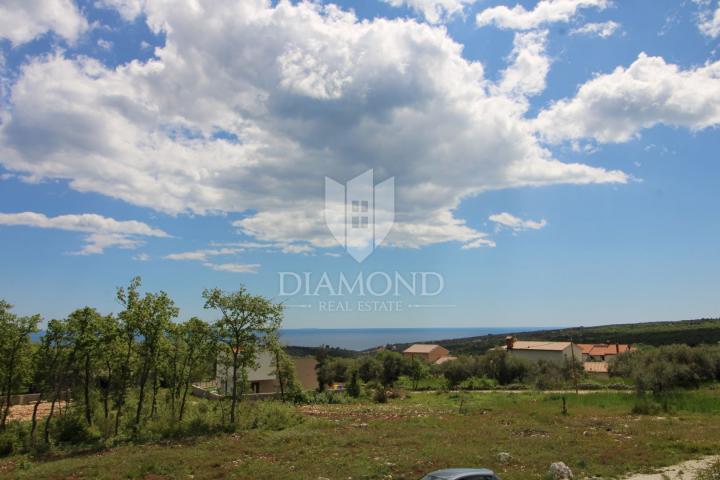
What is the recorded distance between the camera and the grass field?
16.8m

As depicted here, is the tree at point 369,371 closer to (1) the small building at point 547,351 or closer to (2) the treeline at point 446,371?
(2) the treeline at point 446,371

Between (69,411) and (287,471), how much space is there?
19.0 m

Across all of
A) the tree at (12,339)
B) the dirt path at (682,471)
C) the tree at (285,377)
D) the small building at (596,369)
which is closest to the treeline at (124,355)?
the tree at (12,339)

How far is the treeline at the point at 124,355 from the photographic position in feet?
82.5

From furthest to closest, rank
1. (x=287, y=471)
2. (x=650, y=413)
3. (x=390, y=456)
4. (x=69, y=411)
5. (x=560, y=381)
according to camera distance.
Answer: (x=560, y=381) → (x=650, y=413) → (x=69, y=411) → (x=390, y=456) → (x=287, y=471)

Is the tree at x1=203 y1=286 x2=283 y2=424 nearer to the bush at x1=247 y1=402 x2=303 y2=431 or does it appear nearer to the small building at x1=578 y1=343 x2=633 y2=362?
the bush at x1=247 y1=402 x2=303 y2=431

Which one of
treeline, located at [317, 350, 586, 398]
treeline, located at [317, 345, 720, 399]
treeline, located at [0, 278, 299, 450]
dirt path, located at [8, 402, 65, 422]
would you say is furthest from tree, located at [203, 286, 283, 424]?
treeline, located at [317, 350, 586, 398]

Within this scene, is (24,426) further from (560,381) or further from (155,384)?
(560,381)

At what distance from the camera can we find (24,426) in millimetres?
25953

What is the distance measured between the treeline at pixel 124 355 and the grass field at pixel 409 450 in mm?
4161

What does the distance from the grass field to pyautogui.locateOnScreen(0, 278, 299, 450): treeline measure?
13.7ft

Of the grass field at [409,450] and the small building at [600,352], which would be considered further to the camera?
the small building at [600,352]

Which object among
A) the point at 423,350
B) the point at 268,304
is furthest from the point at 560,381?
the point at 423,350

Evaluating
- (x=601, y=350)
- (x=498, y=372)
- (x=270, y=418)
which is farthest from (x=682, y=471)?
(x=601, y=350)
